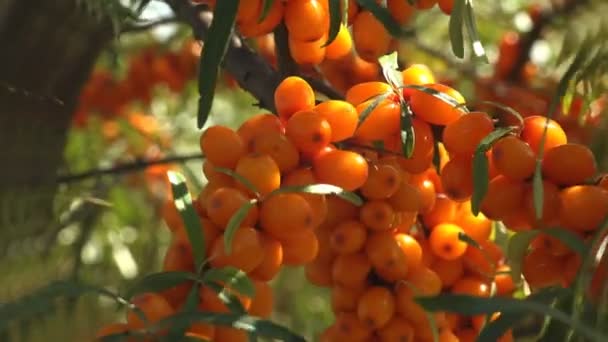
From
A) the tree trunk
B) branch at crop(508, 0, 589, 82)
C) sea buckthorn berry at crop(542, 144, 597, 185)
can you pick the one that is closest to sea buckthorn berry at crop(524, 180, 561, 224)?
sea buckthorn berry at crop(542, 144, 597, 185)

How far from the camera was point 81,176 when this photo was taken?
1.44 meters

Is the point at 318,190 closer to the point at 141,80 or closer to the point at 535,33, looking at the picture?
the point at 535,33

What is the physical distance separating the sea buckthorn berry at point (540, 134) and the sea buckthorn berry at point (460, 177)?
0.05m

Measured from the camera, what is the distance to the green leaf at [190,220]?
0.79 m

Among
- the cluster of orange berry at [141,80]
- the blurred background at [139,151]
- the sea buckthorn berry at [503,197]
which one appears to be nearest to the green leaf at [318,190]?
the sea buckthorn berry at [503,197]

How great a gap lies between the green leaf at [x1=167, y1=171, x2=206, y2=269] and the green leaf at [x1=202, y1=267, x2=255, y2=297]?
0.05 ft

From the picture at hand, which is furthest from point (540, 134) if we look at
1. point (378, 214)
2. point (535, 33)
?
point (535, 33)

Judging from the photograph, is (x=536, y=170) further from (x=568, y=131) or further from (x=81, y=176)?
(x=568, y=131)

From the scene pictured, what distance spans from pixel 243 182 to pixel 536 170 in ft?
0.71

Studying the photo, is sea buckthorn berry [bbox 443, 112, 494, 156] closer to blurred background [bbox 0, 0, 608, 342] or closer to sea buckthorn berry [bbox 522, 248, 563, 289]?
sea buckthorn berry [bbox 522, 248, 563, 289]

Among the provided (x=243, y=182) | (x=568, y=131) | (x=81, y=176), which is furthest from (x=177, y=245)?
(x=568, y=131)

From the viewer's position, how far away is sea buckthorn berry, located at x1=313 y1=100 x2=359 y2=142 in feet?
2.75

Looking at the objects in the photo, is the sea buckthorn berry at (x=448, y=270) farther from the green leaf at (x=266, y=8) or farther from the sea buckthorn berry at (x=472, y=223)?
the green leaf at (x=266, y=8)

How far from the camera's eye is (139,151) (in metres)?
2.22
